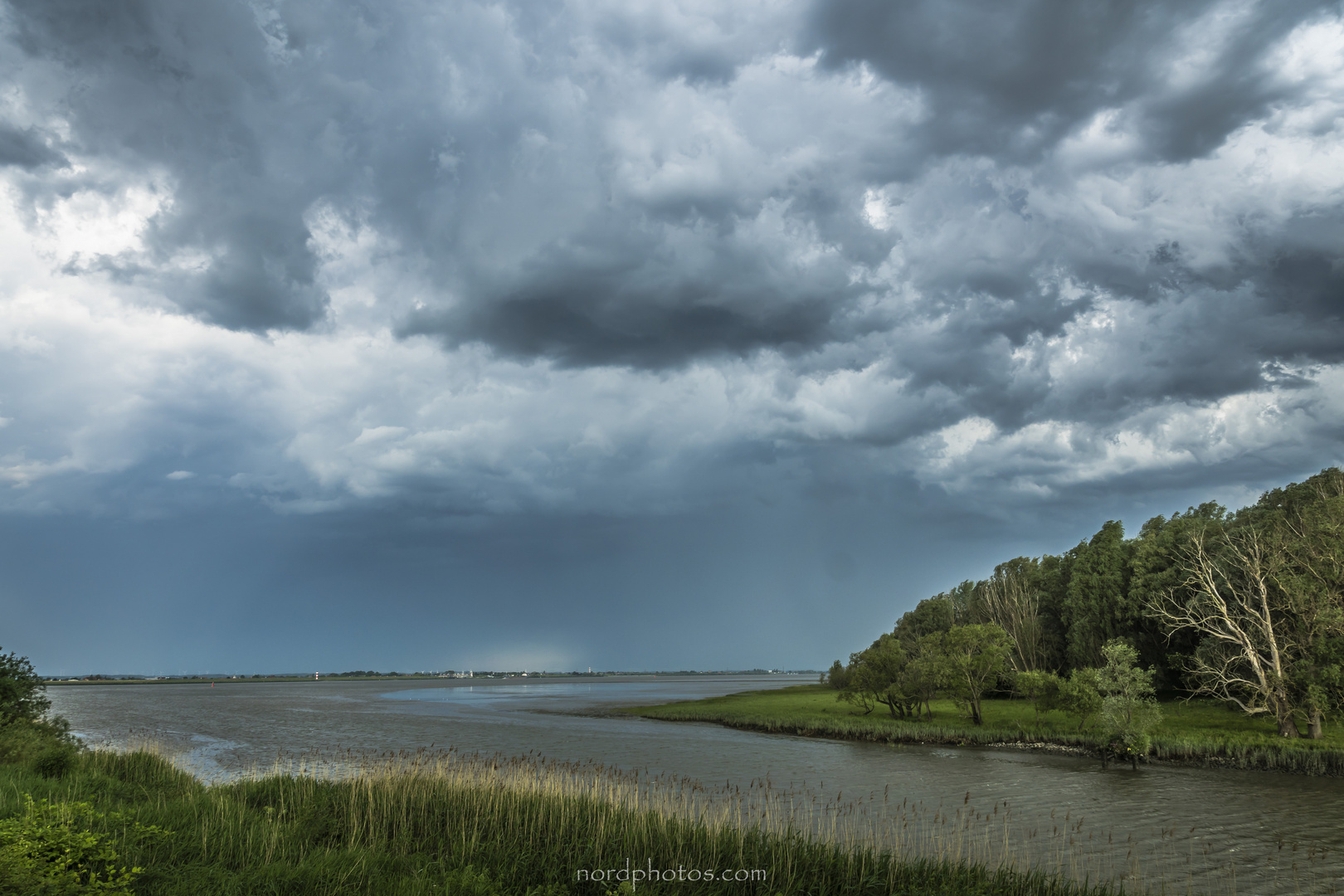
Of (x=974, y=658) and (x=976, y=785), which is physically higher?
(x=974, y=658)

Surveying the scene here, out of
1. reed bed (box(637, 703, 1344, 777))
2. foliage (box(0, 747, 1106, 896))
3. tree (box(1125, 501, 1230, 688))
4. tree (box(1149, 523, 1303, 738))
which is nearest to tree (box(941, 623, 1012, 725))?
reed bed (box(637, 703, 1344, 777))

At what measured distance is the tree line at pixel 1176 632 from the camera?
5041 centimetres

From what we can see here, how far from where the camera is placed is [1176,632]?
71000mm

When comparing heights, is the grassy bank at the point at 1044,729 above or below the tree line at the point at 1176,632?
below

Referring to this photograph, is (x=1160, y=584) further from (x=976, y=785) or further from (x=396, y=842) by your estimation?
(x=396, y=842)

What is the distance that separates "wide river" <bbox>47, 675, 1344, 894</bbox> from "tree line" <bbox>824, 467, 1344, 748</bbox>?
10084mm

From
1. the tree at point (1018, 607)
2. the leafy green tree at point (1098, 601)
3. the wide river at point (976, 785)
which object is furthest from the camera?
the tree at point (1018, 607)

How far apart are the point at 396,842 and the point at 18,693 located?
2452cm

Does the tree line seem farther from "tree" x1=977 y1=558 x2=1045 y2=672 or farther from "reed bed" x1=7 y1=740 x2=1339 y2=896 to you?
"reed bed" x1=7 y1=740 x2=1339 y2=896

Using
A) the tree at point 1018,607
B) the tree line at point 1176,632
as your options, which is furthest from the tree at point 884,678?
the tree at point 1018,607

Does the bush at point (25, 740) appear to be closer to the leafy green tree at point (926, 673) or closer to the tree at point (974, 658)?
the leafy green tree at point (926, 673)

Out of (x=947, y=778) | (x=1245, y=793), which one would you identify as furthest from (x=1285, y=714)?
(x=947, y=778)

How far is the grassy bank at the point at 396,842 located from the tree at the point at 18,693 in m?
7.26

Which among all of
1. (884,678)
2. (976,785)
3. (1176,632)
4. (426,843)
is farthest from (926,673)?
(426,843)
